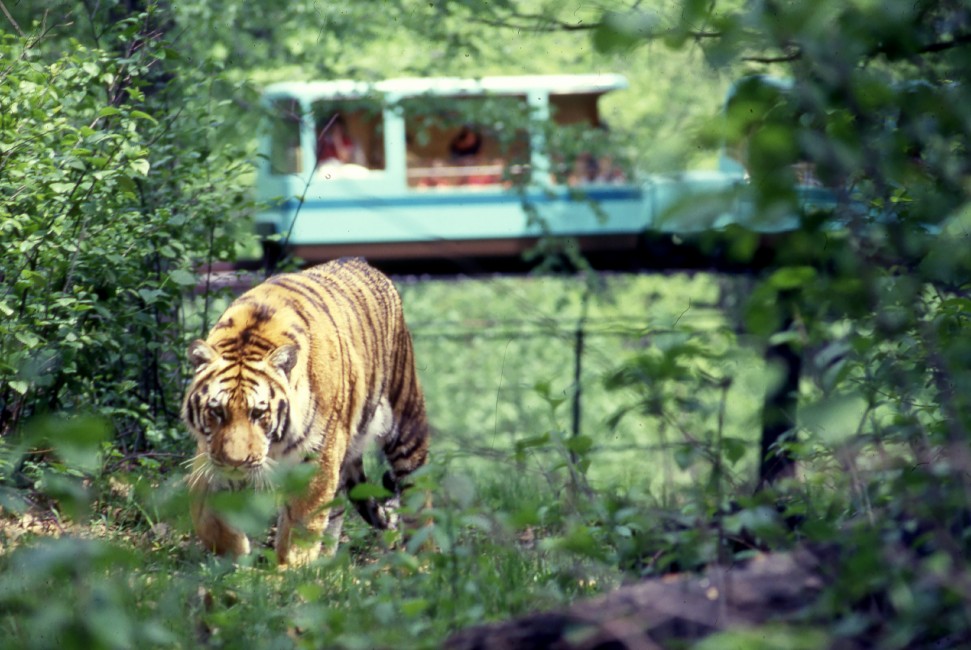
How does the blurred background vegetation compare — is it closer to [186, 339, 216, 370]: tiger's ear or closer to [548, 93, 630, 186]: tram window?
[186, 339, 216, 370]: tiger's ear

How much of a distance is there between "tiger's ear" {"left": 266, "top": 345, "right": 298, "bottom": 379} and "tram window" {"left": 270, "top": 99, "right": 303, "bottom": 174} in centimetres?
338

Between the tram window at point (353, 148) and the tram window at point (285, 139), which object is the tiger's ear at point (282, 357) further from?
the tram window at point (353, 148)

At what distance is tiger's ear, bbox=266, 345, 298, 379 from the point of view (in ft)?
15.2

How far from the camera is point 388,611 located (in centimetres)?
264

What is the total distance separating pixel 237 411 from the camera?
4.53 m

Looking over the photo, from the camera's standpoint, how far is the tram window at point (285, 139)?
931 centimetres

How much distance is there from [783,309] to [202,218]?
156 inches

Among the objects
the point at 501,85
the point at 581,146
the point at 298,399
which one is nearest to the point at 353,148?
the point at 501,85

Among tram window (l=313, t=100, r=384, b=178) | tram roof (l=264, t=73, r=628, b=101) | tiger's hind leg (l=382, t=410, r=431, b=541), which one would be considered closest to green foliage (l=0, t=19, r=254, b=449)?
tiger's hind leg (l=382, t=410, r=431, b=541)

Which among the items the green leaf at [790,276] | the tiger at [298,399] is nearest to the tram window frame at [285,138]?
the tiger at [298,399]

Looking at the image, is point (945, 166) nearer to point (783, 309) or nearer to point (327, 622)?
point (783, 309)

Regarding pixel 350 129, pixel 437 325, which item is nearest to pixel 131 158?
pixel 437 325

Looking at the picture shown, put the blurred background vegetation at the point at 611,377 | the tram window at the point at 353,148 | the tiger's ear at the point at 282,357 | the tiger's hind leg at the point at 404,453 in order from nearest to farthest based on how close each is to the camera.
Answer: the blurred background vegetation at the point at 611,377
the tiger's ear at the point at 282,357
the tiger's hind leg at the point at 404,453
the tram window at the point at 353,148

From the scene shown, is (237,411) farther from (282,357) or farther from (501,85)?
(501,85)
